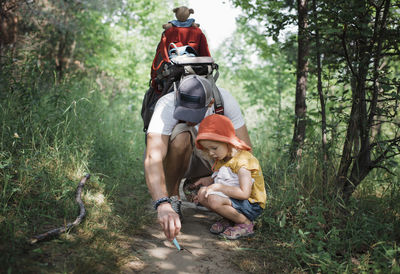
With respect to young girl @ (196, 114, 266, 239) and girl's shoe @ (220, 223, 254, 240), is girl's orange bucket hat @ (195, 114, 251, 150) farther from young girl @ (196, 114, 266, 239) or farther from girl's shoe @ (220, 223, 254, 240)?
girl's shoe @ (220, 223, 254, 240)

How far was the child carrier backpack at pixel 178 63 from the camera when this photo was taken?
2.67 m

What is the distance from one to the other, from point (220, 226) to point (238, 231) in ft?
0.61

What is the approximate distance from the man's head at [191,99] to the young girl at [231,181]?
0.10 metres

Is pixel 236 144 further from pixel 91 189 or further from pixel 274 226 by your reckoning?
pixel 91 189

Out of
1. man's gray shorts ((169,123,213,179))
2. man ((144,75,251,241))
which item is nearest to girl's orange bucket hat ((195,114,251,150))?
man ((144,75,251,241))

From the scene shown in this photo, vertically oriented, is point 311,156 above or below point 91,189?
above

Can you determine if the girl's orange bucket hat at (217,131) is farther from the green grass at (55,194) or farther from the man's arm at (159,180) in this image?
the green grass at (55,194)

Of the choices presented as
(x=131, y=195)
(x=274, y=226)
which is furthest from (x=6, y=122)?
(x=274, y=226)

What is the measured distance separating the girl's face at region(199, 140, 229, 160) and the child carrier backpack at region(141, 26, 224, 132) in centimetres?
35

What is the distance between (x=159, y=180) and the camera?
227cm

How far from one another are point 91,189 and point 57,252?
3.54 feet

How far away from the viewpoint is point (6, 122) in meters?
2.95

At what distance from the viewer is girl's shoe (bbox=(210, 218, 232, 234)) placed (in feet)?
8.77

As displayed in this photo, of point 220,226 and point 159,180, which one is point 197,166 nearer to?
point 220,226
